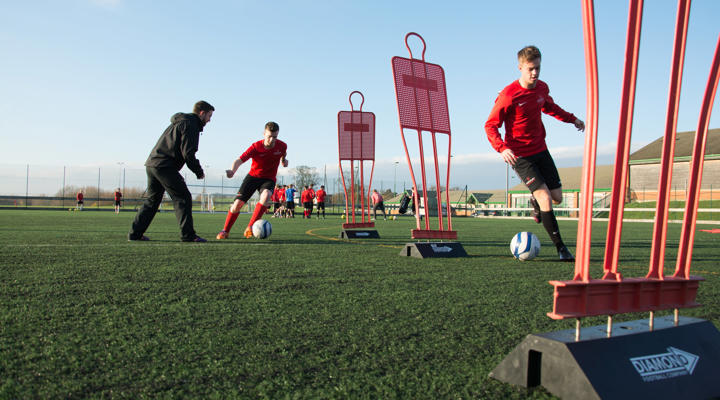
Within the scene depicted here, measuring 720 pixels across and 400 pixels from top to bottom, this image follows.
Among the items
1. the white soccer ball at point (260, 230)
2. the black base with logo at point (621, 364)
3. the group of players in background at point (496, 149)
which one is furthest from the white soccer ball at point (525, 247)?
the white soccer ball at point (260, 230)

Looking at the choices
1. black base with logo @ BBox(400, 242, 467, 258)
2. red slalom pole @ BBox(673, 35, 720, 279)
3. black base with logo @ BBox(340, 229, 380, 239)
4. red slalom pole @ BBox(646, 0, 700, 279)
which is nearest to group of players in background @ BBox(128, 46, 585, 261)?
black base with logo @ BBox(400, 242, 467, 258)

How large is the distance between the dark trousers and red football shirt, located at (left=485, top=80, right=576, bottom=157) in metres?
4.39

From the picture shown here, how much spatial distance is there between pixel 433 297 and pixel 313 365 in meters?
1.50

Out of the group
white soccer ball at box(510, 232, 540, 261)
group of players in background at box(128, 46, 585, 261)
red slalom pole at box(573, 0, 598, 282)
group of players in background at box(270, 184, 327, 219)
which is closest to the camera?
red slalom pole at box(573, 0, 598, 282)

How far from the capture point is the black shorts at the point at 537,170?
209 inches

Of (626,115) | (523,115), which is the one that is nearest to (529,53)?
(523,115)

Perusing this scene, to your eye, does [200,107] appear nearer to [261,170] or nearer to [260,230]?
[261,170]

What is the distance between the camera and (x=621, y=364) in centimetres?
161

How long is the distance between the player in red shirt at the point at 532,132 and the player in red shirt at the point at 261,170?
422 cm

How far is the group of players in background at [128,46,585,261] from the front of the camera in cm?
507

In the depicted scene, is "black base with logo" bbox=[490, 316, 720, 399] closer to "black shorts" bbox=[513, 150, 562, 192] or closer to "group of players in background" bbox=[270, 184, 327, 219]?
"black shorts" bbox=[513, 150, 562, 192]

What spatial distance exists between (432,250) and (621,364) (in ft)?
14.1

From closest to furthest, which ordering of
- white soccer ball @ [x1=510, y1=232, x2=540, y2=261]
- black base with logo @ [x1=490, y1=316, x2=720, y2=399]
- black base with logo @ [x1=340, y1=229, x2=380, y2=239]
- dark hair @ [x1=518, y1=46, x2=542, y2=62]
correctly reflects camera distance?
black base with logo @ [x1=490, y1=316, x2=720, y2=399] < dark hair @ [x1=518, y1=46, x2=542, y2=62] < white soccer ball @ [x1=510, y1=232, x2=540, y2=261] < black base with logo @ [x1=340, y1=229, x2=380, y2=239]

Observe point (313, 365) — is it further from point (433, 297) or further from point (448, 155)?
point (448, 155)
